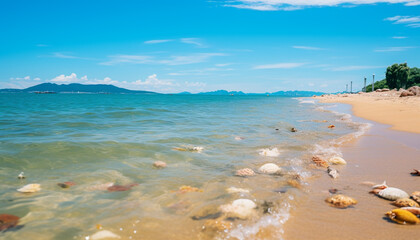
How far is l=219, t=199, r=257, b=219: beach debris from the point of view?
3.58 m

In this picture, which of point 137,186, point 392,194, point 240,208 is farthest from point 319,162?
point 137,186

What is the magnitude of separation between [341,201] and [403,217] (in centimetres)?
81

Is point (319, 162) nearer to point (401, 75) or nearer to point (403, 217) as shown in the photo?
point (403, 217)

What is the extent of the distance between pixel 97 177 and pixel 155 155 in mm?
2181

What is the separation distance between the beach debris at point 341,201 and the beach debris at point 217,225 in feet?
5.97

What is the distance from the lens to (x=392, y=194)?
408 centimetres

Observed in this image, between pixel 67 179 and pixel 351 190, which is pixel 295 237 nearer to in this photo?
pixel 351 190

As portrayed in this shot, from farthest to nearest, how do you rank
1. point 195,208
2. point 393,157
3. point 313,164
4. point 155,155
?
point 155,155 < point 393,157 < point 313,164 < point 195,208

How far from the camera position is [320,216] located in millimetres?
3566

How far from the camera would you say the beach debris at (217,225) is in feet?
10.6

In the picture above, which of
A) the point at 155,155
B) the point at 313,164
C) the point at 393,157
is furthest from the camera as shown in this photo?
the point at 155,155

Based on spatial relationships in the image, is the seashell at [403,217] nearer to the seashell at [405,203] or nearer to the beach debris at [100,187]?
the seashell at [405,203]

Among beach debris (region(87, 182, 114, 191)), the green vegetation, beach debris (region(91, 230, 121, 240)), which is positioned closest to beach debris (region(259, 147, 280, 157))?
beach debris (region(87, 182, 114, 191))

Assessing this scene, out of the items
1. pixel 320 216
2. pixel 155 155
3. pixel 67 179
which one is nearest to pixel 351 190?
pixel 320 216
